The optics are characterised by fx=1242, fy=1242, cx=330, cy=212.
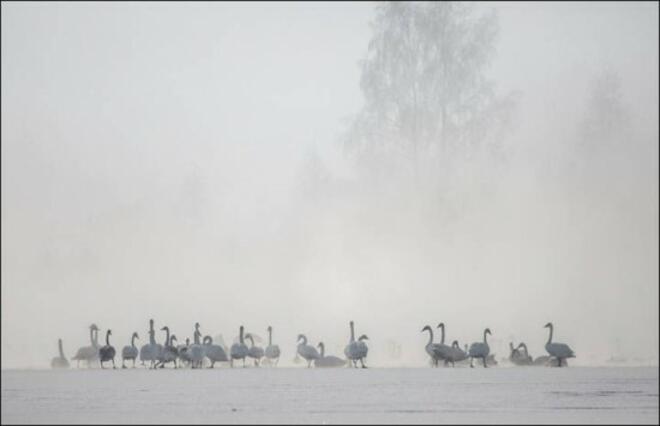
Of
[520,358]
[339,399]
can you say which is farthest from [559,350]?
[339,399]

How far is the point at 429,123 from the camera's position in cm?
6062

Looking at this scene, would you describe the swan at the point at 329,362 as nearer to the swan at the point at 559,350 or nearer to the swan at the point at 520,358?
the swan at the point at 520,358

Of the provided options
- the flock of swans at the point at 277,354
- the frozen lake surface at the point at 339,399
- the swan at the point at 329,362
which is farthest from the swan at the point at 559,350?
the swan at the point at 329,362

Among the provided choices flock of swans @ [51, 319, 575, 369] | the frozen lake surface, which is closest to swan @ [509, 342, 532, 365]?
flock of swans @ [51, 319, 575, 369]

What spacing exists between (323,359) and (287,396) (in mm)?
24201

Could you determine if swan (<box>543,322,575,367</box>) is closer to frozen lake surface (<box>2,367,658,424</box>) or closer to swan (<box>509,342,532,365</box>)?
swan (<box>509,342,532,365</box>)

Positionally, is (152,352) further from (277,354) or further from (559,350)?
(559,350)

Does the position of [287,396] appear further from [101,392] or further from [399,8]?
[399,8]

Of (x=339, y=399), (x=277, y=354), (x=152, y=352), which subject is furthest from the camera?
(x=277, y=354)

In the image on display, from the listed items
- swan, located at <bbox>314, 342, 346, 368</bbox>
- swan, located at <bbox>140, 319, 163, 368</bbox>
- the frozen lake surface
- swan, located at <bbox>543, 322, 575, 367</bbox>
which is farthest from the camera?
swan, located at <bbox>314, 342, 346, 368</bbox>

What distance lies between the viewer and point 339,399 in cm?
2814

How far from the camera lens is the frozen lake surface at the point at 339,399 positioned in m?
23.2

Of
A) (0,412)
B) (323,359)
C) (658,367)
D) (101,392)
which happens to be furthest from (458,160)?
(0,412)

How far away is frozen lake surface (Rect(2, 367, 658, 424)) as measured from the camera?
76.1ft
